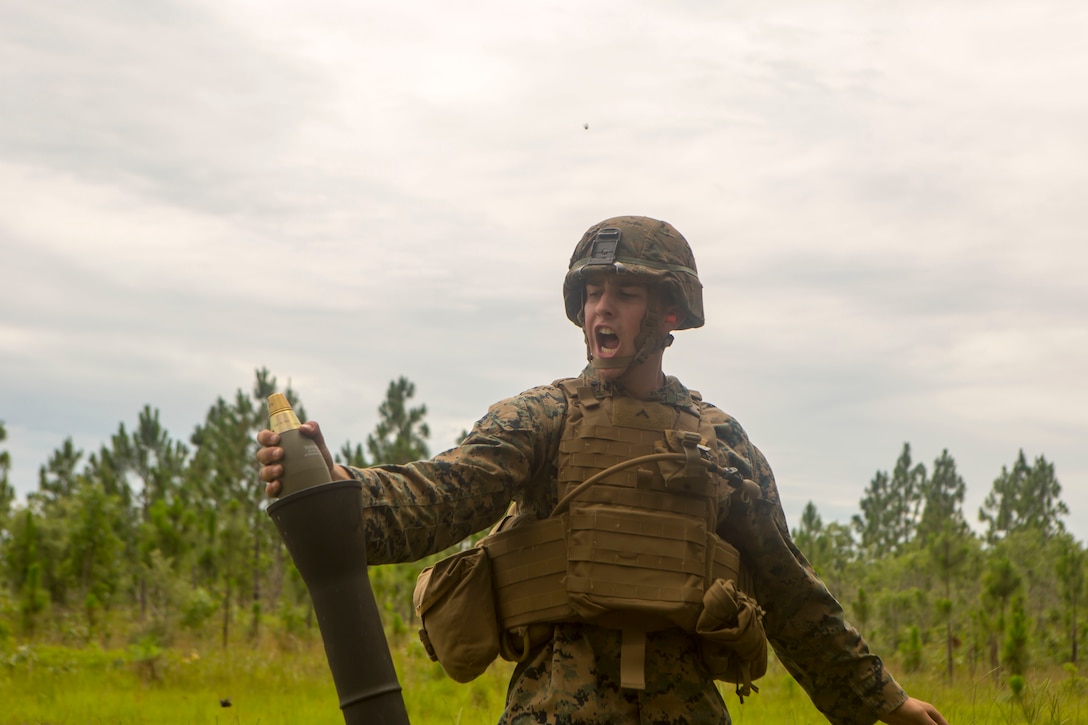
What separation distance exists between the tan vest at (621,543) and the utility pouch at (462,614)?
6 centimetres

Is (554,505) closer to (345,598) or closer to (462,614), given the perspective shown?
(462,614)

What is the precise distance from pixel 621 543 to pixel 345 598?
865mm

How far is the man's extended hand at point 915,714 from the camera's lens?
3836mm

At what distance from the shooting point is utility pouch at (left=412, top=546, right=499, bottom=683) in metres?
3.28

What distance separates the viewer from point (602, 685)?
3.22m

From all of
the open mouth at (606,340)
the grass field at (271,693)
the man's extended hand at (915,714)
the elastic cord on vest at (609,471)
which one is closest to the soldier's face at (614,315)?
the open mouth at (606,340)

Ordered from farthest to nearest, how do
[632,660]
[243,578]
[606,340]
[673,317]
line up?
[243,578], [673,317], [606,340], [632,660]

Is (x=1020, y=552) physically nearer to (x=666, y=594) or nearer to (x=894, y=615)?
(x=894, y=615)

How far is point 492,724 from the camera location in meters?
6.80

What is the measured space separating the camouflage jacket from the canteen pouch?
0.22ft

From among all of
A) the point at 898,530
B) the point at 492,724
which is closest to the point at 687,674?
the point at 492,724

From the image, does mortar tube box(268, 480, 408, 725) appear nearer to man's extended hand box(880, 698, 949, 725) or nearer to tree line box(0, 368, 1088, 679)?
man's extended hand box(880, 698, 949, 725)

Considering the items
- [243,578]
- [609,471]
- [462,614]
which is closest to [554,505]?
[609,471]

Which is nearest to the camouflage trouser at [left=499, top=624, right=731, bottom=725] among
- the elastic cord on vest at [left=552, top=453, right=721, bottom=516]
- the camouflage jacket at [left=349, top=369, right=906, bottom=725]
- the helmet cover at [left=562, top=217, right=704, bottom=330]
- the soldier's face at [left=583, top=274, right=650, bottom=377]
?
the camouflage jacket at [left=349, top=369, right=906, bottom=725]
